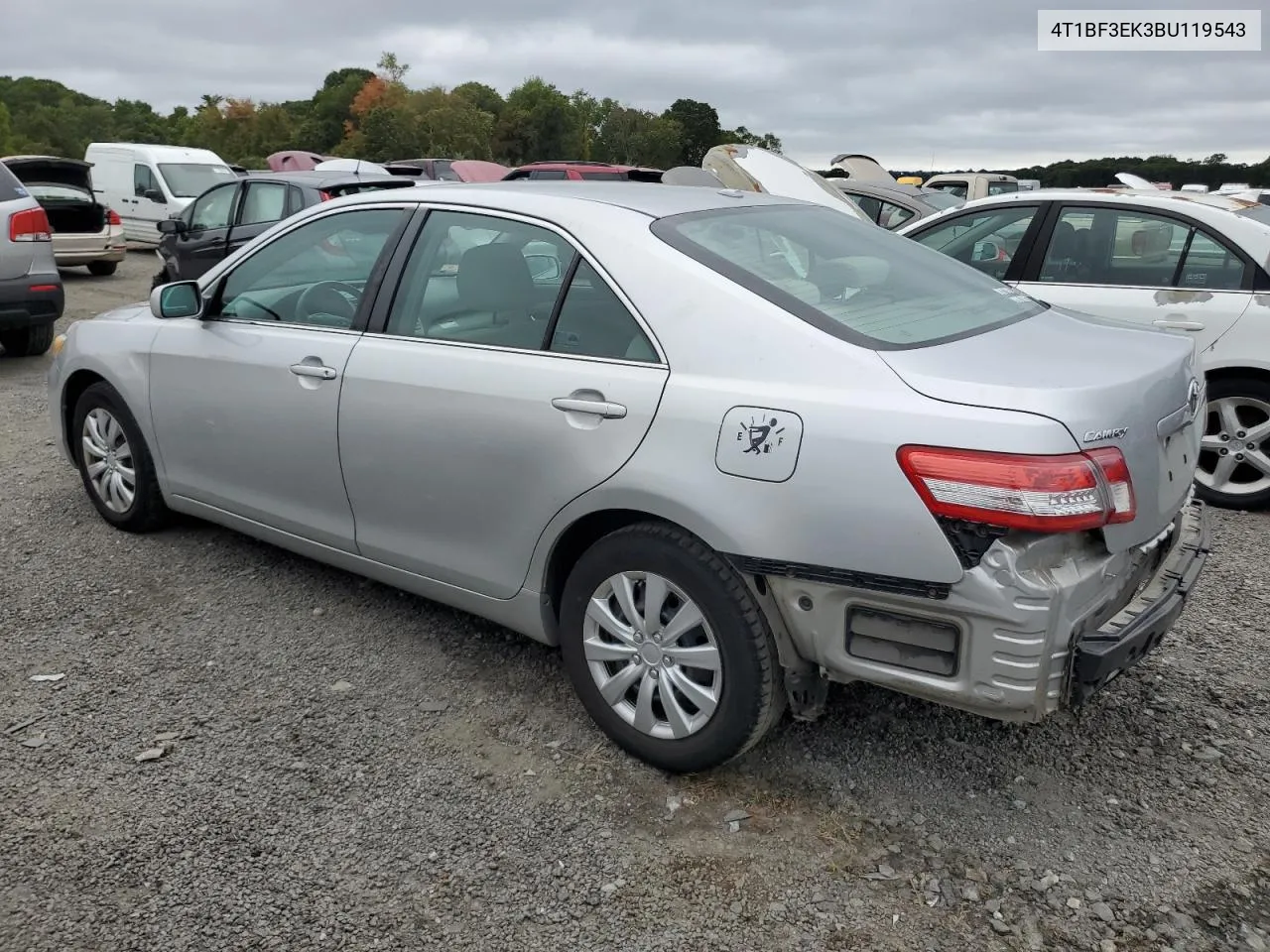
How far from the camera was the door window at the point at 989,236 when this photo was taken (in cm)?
591

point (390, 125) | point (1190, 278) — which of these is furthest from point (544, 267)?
point (390, 125)

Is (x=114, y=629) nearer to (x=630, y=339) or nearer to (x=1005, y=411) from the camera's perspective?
(x=630, y=339)

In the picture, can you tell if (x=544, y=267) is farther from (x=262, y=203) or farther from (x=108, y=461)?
(x=262, y=203)

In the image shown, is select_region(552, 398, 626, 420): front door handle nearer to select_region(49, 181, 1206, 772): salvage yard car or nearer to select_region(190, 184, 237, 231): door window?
select_region(49, 181, 1206, 772): salvage yard car

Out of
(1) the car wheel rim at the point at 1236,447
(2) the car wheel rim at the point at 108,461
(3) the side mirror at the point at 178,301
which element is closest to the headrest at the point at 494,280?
(3) the side mirror at the point at 178,301

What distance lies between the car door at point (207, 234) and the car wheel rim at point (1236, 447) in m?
9.75

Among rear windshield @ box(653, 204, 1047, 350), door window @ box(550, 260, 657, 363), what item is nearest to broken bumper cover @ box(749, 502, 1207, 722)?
rear windshield @ box(653, 204, 1047, 350)

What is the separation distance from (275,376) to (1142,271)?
4.39 metres

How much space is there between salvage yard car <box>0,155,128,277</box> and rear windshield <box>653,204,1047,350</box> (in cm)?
1267

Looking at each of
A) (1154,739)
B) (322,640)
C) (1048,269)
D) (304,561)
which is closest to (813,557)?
(1154,739)

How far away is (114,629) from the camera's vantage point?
12.8 ft

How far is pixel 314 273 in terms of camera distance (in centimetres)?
408

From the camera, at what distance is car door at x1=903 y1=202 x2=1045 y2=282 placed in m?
5.87

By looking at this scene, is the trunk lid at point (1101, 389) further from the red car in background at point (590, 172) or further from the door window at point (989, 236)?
the red car in background at point (590, 172)
